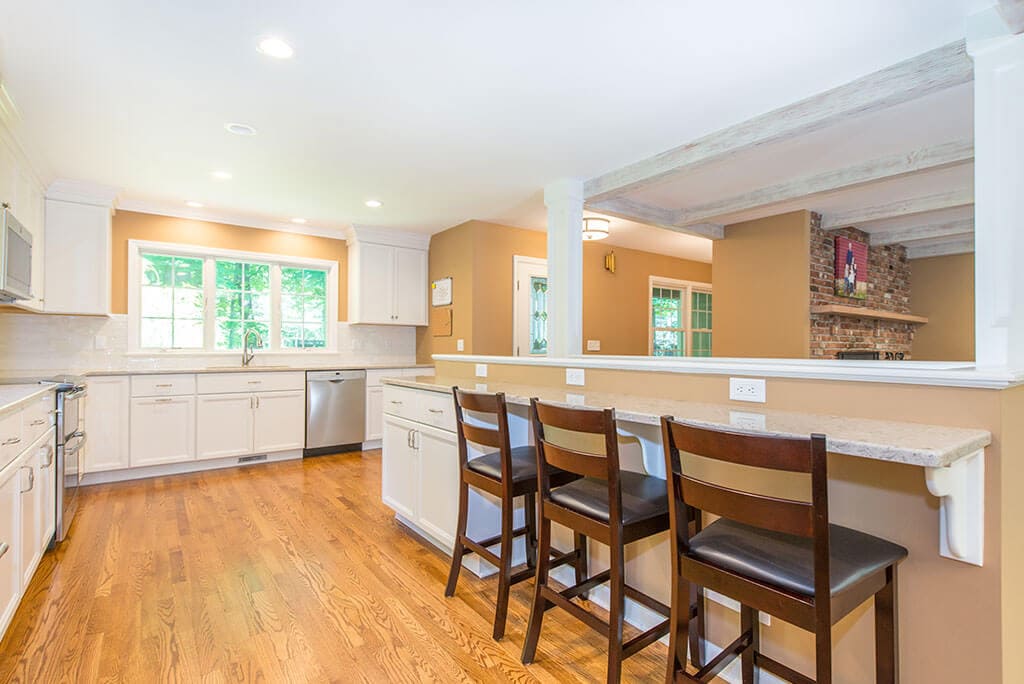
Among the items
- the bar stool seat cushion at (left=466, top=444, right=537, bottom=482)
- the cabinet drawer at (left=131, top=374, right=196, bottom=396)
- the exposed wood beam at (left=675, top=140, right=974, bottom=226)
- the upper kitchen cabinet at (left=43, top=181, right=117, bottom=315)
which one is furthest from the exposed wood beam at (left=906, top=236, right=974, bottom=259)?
the upper kitchen cabinet at (left=43, top=181, right=117, bottom=315)

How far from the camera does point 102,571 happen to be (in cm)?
257

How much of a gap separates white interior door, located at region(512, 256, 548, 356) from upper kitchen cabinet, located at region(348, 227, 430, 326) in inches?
45.2

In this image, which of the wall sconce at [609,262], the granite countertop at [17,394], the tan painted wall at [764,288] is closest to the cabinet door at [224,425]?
the granite countertop at [17,394]

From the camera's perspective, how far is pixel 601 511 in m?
1.66

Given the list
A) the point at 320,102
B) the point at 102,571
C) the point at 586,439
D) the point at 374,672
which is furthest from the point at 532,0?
the point at 102,571

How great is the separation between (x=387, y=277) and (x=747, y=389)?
14.8ft

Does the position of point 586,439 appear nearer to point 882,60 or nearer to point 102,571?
point 882,60

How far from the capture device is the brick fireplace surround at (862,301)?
4789 mm

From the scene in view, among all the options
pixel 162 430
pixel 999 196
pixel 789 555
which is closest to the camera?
pixel 789 555

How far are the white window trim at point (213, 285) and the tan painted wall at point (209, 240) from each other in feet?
0.15

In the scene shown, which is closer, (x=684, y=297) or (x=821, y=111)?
(x=821, y=111)

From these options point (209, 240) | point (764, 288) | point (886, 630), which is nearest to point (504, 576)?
point (886, 630)

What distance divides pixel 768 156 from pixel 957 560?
2893 millimetres

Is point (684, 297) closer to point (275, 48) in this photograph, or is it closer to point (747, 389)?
point (747, 389)
